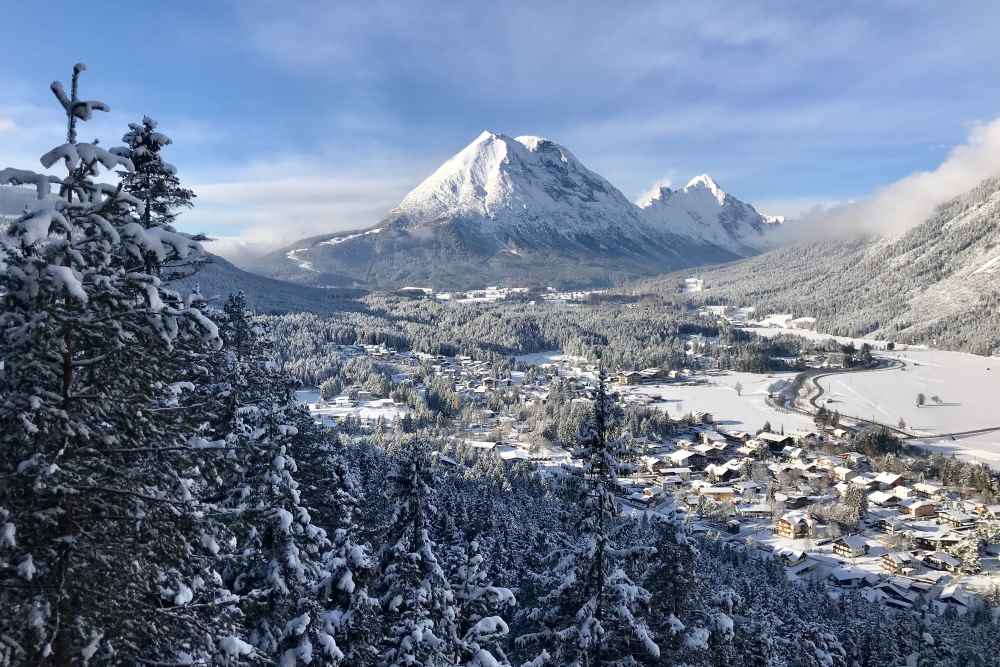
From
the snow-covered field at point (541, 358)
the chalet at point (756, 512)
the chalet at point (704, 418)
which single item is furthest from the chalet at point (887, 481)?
the snow-covered field at point (541, 358)

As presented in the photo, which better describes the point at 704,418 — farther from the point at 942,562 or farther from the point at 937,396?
the point at 937,396

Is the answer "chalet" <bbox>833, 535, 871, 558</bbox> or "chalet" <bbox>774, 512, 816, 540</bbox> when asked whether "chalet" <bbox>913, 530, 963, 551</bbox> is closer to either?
"chalet" <bbox>833, 535, 871, 558</bbox>

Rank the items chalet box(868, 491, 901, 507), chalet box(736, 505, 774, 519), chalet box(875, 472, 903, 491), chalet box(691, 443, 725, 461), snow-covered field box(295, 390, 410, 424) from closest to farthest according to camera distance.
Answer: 1. chalet box(736, 505, 774, 519)
2. chalet box(868, 491, 901, 507)
3. chalet box(875, 472, 903, 491)
4. chalet box(691, 443, 725, 461)
5. snow-covered field box(295, 390, 410, 424)

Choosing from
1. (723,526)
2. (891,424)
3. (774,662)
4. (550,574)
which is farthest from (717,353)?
(550,574)

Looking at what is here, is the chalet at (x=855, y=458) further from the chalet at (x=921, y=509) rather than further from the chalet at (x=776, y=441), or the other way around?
the chalet at (x=921, y=509)

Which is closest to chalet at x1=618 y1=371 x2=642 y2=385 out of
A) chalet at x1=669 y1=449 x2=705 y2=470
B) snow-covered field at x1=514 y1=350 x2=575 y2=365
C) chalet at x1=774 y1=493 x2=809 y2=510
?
snow-covered field at x1=514 y1=350 x2=575 y2=365

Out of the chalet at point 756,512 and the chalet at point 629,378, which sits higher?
the chalet at point 629,378
